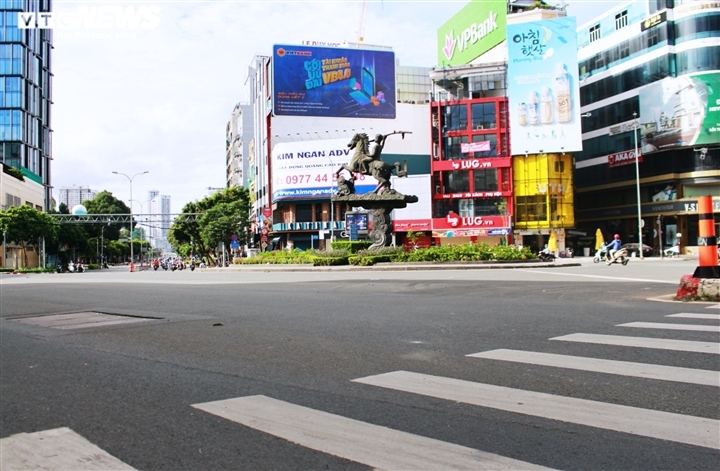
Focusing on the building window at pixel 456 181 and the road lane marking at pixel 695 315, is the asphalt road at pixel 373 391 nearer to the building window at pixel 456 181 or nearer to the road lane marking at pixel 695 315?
the road lane marking at pixel 695 315

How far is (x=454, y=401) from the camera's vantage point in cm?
435

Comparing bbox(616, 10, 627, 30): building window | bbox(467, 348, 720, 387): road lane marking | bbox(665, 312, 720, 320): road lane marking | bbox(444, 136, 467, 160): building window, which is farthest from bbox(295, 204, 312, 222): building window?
bbox(467, 348, 720, 387): road lane marking

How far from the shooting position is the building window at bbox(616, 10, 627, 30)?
6316 cm

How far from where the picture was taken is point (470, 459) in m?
3.28

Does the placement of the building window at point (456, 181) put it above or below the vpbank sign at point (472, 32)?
below

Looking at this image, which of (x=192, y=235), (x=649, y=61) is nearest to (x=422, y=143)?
(x=649, y=61)

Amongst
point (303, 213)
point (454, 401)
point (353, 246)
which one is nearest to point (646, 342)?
point (454, 401)

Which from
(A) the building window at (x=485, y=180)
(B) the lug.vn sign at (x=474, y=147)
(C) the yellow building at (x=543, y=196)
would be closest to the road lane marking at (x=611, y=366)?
(C) the yellow building at (x=543, y=196)

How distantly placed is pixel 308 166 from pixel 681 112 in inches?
1530

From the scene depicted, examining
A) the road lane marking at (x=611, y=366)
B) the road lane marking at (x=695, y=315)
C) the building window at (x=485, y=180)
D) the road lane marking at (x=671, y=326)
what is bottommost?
the road lane marking at (x=611, y=366)

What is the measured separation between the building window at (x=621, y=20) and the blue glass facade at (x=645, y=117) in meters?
0.10

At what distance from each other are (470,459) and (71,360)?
461 centimetres

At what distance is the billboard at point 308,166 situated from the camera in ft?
235

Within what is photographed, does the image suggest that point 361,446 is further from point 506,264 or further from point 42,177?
point 42,177
